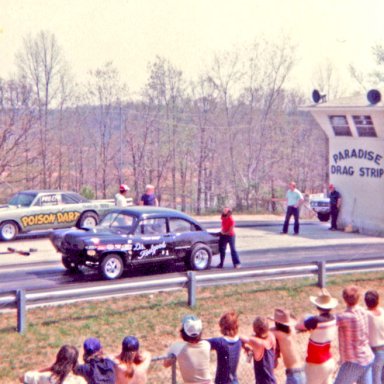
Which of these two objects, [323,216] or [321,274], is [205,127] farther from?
[321,274]

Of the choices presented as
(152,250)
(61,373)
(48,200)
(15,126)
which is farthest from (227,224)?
(15,126)

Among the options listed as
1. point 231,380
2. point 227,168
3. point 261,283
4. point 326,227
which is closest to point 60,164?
point 227,168

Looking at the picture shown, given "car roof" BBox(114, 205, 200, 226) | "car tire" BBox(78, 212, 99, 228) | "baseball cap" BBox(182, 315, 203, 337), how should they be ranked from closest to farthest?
"baseball cap" BBox(182, 315, 203, 337)
"car roof" BBox(114, 205, 200, 226)
"car tire" BBox(78, 212, 99, 228)

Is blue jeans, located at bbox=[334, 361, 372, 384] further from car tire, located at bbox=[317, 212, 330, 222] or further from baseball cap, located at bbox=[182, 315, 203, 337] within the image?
car tire, located at bbox=[317, 212, 330, 222]

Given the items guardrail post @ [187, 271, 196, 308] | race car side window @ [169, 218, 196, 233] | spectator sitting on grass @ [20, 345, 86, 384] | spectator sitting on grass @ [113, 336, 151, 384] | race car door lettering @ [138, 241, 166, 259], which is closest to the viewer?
spectator sitting on grass @ [20, 345, 86, 384]

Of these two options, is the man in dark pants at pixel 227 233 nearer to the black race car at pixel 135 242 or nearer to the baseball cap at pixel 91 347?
the black race car at pixel 135 242

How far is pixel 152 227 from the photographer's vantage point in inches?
621

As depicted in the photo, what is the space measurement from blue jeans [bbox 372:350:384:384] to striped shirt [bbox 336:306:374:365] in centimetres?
30

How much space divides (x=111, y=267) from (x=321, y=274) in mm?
4317

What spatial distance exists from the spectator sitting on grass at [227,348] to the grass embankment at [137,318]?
141 inches

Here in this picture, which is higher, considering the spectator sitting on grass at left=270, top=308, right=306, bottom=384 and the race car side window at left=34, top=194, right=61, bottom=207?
the race car side window at left=34, top=194, right=61, bottom=207

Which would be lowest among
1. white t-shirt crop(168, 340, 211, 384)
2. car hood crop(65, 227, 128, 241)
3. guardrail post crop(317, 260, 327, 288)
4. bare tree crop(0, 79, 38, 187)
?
guardrail post crop(317, 260, 327, 288)

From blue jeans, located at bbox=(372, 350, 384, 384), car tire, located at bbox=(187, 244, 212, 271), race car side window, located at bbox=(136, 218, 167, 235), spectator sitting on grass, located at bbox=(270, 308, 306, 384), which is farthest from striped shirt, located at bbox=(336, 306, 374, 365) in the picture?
car tire, located at bbox=(187, 244, 212, 271)

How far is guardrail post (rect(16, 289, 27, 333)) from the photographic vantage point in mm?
10914
